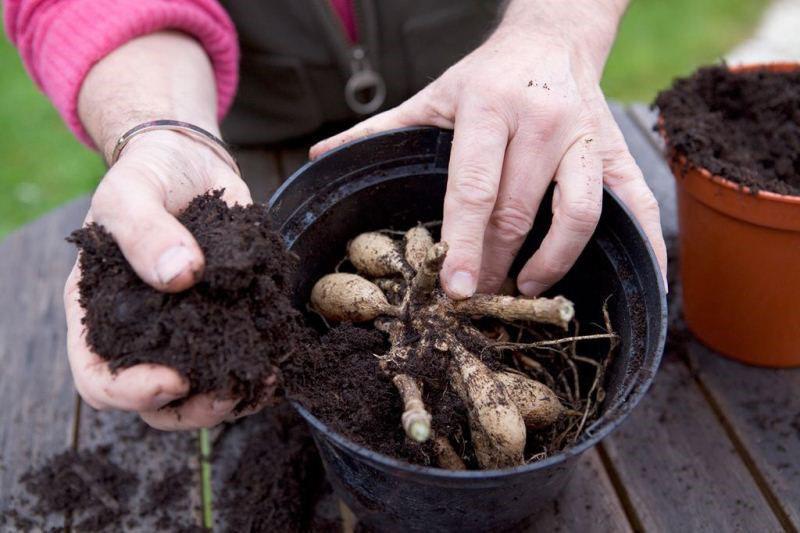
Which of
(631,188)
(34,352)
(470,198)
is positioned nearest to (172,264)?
(470,198)

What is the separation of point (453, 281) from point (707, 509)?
0.54 meters

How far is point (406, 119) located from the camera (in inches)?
38.6

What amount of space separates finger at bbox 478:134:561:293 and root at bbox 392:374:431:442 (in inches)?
10.1

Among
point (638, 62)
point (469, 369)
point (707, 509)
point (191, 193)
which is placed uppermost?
point (191, 193)

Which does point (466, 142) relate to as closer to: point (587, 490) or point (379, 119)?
point (379, 119)

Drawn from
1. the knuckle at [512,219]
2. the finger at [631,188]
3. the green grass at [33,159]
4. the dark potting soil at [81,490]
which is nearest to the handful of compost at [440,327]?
the knuckle at [512,219]

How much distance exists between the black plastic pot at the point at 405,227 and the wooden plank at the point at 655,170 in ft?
1.73

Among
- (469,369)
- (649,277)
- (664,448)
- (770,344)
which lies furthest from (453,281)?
(770,344)

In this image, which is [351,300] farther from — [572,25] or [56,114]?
[56,114]

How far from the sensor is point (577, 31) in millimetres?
1082

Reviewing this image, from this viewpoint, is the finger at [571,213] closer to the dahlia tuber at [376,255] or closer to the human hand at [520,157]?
the human hand at [520,157]

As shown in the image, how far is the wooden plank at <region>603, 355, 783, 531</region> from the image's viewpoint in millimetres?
966

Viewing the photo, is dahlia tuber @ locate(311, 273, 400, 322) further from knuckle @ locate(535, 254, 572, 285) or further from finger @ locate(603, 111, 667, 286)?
finger @ locate(603, 111, 667, 286)

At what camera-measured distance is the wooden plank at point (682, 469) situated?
97 cm
